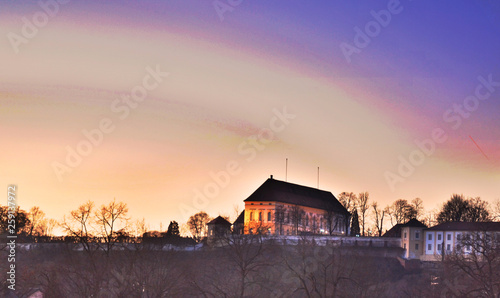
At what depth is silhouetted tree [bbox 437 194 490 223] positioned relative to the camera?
12725cm

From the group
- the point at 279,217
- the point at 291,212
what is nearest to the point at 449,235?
the point at 279,217

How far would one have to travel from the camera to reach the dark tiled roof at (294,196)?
461 feet

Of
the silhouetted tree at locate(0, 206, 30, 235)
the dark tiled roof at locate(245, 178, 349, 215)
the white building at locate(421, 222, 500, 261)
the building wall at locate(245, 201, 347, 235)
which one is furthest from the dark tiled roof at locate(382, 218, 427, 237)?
the silhouetted tree at locate(0, 206, 30, 235)

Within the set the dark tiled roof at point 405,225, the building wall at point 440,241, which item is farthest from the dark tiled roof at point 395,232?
the building wall at point 440,241

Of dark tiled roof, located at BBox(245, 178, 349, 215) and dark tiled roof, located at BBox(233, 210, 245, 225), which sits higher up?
dark tiled roof, located at BBox(245, 178, 349, 215)

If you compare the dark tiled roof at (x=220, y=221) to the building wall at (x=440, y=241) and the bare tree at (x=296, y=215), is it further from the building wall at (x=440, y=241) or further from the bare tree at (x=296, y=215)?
the building wall at (x=440, y=241)

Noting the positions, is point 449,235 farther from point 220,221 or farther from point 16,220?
point 16,220

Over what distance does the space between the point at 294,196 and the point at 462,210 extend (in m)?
31.3

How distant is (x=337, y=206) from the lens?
15225 cm

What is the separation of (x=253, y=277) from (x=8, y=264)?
20.7 metres

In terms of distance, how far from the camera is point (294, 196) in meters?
146

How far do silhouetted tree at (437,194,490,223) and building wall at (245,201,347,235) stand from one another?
20.9 m

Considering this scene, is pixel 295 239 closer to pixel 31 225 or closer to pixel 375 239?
pixel 375 239

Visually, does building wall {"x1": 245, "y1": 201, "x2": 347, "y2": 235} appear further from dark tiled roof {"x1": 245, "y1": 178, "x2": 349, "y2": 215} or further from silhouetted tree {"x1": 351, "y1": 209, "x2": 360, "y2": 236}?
silhouetted tree {"x1": 351, "y1": 209, "x2": 360, "y2": 236}
